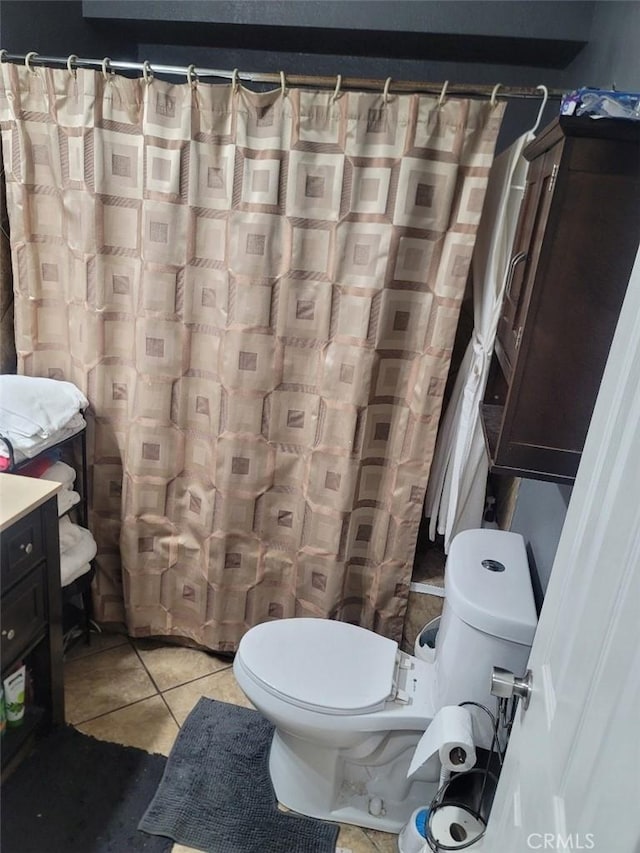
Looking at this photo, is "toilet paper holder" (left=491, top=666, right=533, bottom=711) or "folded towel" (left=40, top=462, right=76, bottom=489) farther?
"folded towel" (left=40, top=462, right=76, bottom=489)

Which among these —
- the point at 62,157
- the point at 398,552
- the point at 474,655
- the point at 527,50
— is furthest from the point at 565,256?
the point at 62,157

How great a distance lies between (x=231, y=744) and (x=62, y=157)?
186cm

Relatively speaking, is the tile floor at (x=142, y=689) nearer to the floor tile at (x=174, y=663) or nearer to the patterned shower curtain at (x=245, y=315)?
the floor tile at (x=174, y=663)

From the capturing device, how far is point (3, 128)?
1771 millimetres

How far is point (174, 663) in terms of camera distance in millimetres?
2111

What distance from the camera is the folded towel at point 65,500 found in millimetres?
1835

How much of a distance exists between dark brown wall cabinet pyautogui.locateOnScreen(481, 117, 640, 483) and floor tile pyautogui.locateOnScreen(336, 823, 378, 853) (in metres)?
1.14

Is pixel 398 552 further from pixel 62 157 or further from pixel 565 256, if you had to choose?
pixel 62 157

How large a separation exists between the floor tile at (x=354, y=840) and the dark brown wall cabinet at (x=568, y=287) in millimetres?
1143

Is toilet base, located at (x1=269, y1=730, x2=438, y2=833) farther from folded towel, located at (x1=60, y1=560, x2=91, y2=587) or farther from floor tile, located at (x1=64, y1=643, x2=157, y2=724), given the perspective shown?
folded towel, located at (x1=60, y1=560, x2=91, y2=587)

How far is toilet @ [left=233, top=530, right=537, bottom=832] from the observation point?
4.42 ft

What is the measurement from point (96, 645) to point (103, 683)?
21 centimetres

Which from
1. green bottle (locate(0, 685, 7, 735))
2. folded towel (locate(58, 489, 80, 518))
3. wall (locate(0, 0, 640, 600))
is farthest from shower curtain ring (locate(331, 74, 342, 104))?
green bottle (locate(0, 685, 7, 735))

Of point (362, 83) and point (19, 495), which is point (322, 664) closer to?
point (19, 495)
